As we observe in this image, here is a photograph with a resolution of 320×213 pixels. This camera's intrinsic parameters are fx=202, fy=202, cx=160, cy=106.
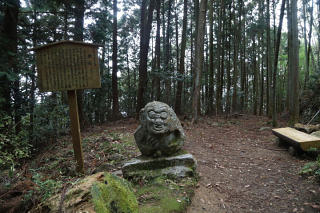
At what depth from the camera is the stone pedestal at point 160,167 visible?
13.2 feet

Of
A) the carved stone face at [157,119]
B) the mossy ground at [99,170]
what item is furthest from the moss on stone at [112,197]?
the carved stone face at [157,119]

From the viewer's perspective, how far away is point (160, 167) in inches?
163

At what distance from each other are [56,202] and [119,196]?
70 centimetres

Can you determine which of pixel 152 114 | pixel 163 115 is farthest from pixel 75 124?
pixel 163 115

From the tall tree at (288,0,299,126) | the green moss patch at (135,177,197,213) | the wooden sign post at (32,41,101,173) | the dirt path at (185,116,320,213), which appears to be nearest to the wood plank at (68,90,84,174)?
the wooden sign post at (32,41,101,173)

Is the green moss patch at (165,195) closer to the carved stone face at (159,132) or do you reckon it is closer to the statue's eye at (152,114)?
the carved stone face at (159,132)

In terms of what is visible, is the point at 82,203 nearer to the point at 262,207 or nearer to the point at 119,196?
the point at 119,196

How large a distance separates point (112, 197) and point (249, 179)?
3352 mm

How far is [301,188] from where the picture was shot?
3.71 metres

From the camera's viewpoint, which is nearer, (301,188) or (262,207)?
(262,207)

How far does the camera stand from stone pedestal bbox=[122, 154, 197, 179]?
13.2ft

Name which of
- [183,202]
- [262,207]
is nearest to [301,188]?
[262,207]

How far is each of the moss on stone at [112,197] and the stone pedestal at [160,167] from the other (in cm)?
141

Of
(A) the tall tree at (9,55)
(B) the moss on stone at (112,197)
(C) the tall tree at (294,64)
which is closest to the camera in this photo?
(B) the moss on stone at (112,197)
